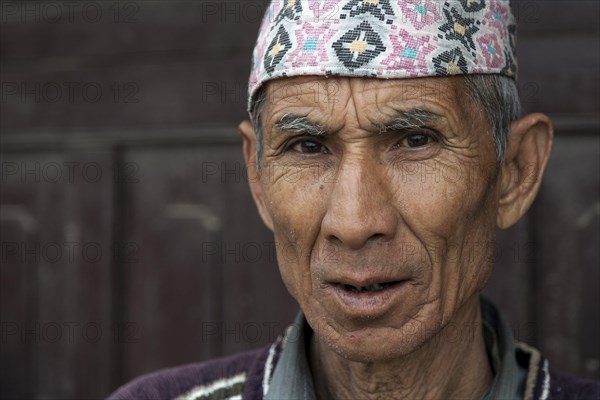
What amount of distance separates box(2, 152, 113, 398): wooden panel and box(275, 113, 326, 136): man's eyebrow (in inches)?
52.5

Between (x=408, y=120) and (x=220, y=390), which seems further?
(x=220, y=390)

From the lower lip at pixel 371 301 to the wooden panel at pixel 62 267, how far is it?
1.49 m

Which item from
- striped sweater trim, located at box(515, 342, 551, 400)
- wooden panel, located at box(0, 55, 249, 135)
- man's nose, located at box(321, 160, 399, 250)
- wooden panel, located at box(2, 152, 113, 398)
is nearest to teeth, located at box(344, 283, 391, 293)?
man's nose, located at box(321, 160, 399, 250)

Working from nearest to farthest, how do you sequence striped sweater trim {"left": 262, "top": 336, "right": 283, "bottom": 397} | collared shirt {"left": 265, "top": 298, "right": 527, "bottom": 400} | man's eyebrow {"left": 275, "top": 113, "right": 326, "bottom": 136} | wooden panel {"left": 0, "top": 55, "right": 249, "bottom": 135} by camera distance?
man's eyebrow {"left": 275, "top": 113, "right": 326, "bottom": 136} → collared shirt {"left": 265, "top": 298, "right": 527, "bottom": 400} → striped sweater trim {"left": 262, "top": 336, "right": 283, "bottom": 397} → wooden panel {"left": 0, "top": 55, "right": 249, "bottom": 135}

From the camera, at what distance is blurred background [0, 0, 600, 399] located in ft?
9.73

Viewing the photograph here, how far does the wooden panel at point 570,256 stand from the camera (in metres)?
2.69

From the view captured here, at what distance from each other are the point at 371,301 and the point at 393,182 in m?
0.25

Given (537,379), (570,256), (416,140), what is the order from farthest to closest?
(570,256) → (537,379) → (416,140)

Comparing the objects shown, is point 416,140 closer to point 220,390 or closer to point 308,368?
point 308,368

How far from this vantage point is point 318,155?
6.13ft

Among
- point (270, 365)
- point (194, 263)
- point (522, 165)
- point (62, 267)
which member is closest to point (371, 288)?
point (270, 365)

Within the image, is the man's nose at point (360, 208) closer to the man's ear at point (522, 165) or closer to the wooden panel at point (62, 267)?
the man's ear at point (522, 165)

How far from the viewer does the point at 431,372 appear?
1968mm

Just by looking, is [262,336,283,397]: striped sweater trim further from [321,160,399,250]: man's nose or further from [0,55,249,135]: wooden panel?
[0,55,249,135]: wooden panel
